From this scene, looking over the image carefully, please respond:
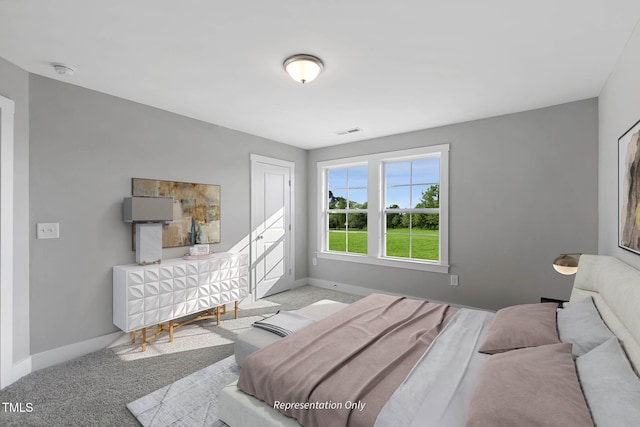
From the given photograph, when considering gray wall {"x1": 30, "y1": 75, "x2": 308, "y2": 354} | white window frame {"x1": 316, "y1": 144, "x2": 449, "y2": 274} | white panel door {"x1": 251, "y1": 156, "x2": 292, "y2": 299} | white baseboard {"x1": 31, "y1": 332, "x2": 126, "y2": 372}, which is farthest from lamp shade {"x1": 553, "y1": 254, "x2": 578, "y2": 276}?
white baseboard {"x1": 31, "y1": 332, "x2": 126, "y2": 372}

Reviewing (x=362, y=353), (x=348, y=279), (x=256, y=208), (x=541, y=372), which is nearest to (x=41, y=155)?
(x=256, y=208)

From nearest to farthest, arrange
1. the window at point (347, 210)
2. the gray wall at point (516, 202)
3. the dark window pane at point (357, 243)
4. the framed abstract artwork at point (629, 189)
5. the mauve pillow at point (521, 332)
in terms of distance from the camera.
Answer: the mauve pillow at point (521, 332)
the framed abstract artwork at point (629, 189)
the gray wall at point (516, 202)
the dark window pane at point (357, 243)
the window at point (347, 210)

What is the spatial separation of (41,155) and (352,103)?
2932 mm

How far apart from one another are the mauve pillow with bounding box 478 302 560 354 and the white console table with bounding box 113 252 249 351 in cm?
279

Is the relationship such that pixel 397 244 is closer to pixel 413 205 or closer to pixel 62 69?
pixel 413 205

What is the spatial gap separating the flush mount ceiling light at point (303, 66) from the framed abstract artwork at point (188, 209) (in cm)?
204

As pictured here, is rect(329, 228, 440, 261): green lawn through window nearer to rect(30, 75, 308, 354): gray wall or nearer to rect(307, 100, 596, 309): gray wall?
rect(307, 100, 596, 309): gray wall

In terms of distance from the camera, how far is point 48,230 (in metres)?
2.55

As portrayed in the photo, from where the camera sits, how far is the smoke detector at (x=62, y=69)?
2.33 m

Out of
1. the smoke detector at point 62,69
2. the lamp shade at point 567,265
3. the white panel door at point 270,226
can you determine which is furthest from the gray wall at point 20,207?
the lamp shade at point 567,265

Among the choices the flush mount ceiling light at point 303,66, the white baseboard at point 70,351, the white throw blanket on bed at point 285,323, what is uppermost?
the flush mount ceiling light at point 303,66

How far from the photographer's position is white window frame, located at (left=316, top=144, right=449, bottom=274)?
3.96 metres

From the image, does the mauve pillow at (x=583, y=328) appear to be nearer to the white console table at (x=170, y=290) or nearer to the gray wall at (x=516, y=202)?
the gray wall at (x=516, y=202)

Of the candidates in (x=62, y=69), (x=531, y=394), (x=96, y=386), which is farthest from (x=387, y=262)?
(x=62, y=69)
